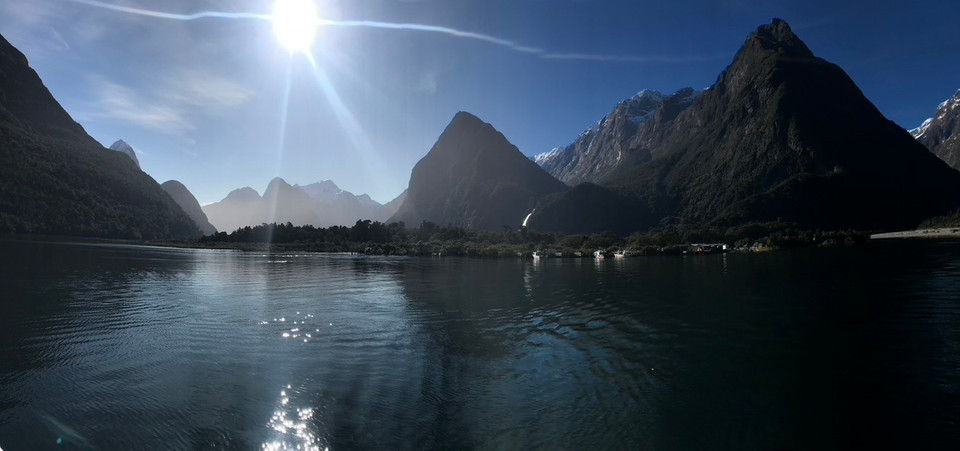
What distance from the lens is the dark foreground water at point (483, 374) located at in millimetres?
9352

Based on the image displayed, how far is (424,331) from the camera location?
64.3 feet

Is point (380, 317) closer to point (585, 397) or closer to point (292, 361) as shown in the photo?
point (292, 361)

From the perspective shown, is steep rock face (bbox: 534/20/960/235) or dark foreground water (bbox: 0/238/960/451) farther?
steep rock face (bbox: 534/20/960/235)

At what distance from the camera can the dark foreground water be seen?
368 inches

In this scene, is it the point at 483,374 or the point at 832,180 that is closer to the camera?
the point at 483,374

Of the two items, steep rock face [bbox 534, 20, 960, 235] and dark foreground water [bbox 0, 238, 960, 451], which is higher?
steep rock face [bbox 534, 20, 960, 235]

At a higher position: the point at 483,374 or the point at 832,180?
the point at 832,180

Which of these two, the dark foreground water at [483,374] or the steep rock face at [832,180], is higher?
the steep rock face at [832,180]

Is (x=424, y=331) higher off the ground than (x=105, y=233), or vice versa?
(x=105, y=233)

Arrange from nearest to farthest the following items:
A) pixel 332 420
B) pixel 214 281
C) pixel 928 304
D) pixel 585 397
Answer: pixel 332 420 < pixel 585 397 < pixel 928 304 < pixel 214 281

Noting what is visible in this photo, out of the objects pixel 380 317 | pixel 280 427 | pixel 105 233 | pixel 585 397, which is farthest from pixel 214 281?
pixel 105 233

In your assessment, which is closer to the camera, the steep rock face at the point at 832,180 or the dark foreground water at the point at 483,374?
the dark foreground water at the point at 483,374

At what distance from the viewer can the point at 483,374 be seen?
13.4m

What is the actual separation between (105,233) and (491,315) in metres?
221
